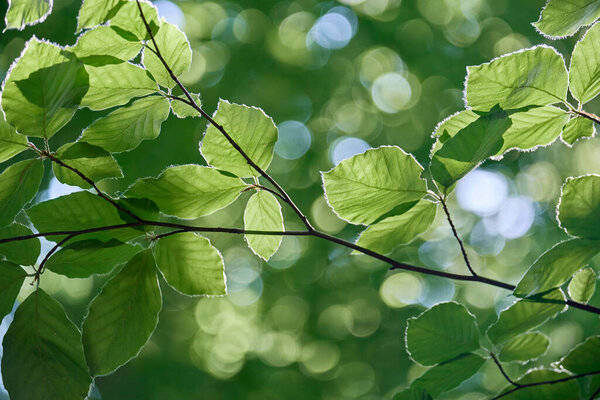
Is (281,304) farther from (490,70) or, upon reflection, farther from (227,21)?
(490,70)

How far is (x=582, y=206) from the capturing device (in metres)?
0.40

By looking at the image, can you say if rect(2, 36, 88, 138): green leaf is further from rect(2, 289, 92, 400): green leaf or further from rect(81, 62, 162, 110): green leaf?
rect(2, 289, 92, 400): green leaf

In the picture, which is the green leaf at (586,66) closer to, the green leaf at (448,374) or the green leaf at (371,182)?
the green leaf at (371,182)

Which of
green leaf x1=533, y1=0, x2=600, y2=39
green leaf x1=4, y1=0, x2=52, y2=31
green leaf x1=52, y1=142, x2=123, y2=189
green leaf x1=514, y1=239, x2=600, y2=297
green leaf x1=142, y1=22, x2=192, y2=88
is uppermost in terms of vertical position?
green leaf x1=533, y1=0, x2=600, y2=39

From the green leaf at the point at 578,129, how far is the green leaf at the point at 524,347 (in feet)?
0.71

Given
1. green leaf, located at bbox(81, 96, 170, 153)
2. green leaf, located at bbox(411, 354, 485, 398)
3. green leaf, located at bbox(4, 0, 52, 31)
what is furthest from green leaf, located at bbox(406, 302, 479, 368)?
green leaf, located at bbox(4, 0, 52, 31)

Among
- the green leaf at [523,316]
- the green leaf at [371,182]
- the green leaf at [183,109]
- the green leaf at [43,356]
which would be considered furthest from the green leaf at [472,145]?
the green leaf at [43,356]

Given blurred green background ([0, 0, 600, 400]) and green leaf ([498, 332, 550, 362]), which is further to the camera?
blurred green background ([0, 0, 600, 400])

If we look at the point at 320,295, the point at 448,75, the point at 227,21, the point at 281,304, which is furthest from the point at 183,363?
the point at 448,75

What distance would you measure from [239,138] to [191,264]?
13 centimetres

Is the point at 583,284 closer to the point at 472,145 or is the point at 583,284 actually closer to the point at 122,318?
the point at 472,145

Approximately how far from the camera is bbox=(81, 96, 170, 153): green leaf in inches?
18.6

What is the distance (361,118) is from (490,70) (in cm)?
524

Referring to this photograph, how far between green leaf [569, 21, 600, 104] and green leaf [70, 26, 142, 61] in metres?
0.40
